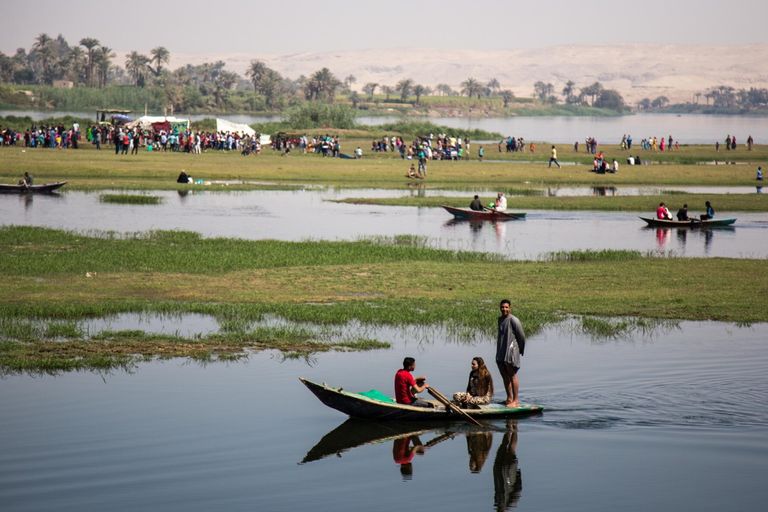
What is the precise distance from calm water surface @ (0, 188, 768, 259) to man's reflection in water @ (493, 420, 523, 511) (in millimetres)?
20132

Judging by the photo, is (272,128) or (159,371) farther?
(272,128)

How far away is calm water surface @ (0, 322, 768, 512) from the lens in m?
16.9

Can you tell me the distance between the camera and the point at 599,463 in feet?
61.0

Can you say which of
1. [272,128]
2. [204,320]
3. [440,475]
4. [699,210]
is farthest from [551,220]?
[272,128]

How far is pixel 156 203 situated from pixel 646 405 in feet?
127

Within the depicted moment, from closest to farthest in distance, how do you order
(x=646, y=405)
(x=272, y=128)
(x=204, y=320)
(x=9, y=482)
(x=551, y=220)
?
1. (x=9, y=482)
2. (x=646, y=405)
3. (x=204, y=320)
4. (x=551, y=220)
5. (x=272, y=128)

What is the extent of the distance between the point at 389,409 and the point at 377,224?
30358mm

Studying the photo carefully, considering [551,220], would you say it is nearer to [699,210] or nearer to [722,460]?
[699,210]

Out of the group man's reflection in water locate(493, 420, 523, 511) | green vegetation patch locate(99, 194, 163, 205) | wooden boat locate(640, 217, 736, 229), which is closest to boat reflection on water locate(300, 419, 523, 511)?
man's reflection in water locate(493, 420, 523, 511)

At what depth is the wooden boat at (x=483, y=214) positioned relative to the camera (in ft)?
171

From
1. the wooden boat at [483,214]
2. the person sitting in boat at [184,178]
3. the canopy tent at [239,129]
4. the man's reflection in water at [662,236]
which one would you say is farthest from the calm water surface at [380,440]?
the canopy tent at [239,129]

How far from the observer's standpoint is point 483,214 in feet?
171

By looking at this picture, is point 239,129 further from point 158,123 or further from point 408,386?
point 408,386

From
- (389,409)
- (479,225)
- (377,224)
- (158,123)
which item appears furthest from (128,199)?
(158,123)
